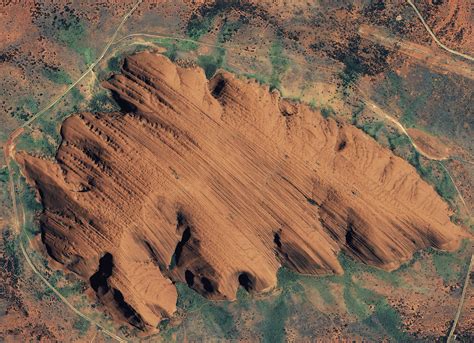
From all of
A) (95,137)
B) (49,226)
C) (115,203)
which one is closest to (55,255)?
(49,226)

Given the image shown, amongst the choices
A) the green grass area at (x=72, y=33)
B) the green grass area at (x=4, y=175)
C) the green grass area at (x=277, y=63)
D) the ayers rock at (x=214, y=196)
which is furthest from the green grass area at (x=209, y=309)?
the green grass area at (x=72, y=33)

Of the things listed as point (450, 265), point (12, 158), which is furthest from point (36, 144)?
point (450, 265)

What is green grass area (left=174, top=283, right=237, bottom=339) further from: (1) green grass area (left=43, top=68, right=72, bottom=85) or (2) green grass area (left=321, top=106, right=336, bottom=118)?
(1) green grass area (left=43, top=68, right=72, bottom=85)

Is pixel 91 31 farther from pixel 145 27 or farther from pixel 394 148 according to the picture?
pixel 394 148

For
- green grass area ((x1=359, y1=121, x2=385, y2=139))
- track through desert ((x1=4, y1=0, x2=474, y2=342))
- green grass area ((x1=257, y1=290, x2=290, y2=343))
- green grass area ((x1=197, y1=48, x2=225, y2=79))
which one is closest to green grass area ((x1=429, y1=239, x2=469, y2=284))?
track through desert ((x1=4, y1=0, x2=474, y2=342))

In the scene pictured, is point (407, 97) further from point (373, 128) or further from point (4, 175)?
point (4, 175)

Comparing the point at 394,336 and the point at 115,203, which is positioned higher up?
the point at 115,203
